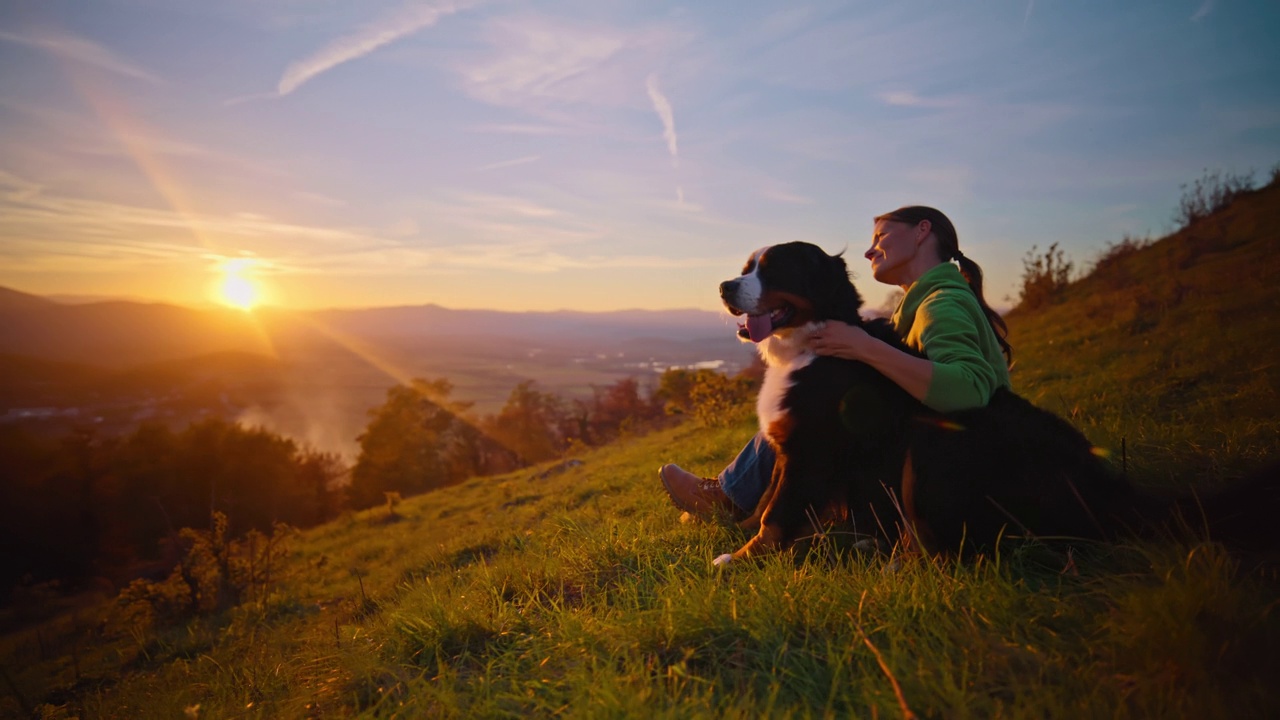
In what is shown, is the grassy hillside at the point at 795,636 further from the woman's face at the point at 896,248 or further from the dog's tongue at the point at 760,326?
the woman's face at the point at 896,248

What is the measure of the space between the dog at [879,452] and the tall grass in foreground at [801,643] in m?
0.17

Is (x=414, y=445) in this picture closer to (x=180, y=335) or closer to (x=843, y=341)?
(x=843, y=341)

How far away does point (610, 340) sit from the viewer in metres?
164

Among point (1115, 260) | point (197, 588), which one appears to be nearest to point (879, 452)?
point (197, 588)

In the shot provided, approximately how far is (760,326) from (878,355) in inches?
30.5

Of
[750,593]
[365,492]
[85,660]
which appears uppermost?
[750,593]

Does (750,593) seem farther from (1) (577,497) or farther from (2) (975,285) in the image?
(1) (577,497)

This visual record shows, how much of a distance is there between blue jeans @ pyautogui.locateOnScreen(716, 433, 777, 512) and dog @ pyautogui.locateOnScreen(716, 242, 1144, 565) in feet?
0.81

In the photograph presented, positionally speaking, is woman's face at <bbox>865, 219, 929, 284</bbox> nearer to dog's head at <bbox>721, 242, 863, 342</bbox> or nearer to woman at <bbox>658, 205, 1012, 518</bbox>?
woman at <bbox>658, 205, 1012, 518</bbox>

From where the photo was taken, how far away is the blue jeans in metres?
3.26

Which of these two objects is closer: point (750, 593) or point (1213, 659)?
point (1213, 659)

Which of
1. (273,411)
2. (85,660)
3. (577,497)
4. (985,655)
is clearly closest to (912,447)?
(985,655)

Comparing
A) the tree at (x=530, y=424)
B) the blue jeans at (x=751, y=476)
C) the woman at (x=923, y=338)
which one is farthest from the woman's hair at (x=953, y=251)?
the tree at (x=530, y=424)

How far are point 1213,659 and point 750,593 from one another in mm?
1194
